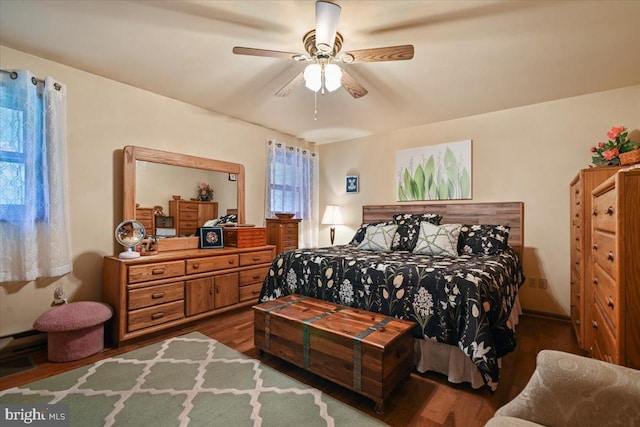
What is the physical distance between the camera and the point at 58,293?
246cm

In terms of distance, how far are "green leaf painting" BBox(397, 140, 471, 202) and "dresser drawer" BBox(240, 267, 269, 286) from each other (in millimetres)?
2210

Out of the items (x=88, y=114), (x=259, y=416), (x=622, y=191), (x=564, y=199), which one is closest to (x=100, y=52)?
(x=88, y=114)

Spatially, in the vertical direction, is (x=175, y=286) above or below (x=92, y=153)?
below

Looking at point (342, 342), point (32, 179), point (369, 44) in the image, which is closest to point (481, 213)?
point (369, 44)

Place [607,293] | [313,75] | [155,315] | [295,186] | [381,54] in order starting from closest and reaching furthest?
[607,293] < [381,54] < [313,75] < [155,315] < [295,186]

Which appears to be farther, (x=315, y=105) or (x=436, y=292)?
(x=315, y=105)

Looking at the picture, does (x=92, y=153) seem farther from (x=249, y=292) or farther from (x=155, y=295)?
(x=249, y=292)

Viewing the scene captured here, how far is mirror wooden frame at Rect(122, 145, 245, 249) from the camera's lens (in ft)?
9.54

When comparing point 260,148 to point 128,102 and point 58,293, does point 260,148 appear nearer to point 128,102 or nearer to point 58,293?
point 128,102

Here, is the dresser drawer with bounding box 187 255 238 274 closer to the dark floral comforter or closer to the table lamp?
the dark floral comforter

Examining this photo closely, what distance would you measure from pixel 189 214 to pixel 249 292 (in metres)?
1.15

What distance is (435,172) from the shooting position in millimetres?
3965

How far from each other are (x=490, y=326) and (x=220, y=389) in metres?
1.77

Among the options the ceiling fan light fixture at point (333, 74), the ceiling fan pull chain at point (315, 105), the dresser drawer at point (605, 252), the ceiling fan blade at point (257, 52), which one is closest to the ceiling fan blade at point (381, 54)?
the ceiling fan light fixture at point (333, 74)
